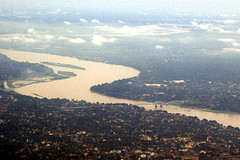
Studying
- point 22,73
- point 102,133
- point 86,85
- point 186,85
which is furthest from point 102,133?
point 22,73

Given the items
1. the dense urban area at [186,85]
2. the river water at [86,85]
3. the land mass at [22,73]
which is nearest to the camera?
the river water at [86,85]

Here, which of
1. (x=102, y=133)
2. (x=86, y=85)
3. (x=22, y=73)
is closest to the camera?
(x=102, y=133)

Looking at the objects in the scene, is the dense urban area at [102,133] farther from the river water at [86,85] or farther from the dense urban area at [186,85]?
the dense urban area at [186,85]

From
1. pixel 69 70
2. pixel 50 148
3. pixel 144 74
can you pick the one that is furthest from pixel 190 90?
pixel 50 148

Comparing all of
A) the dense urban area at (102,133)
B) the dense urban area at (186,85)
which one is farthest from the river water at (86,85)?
the dense urban area at (102,133)

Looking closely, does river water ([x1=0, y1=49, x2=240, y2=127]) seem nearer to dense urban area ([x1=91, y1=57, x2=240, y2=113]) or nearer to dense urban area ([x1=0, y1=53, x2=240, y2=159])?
dense urban area ([x1=91, y1=57, x2=240, y2=113])

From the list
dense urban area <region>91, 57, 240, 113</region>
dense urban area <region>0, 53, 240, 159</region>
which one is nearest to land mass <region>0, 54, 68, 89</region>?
dense urban area <region>91, 57, 240, 113</region>

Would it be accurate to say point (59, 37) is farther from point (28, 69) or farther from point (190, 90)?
point (190, 90)

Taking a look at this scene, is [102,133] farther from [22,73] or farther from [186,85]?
[22,73]
